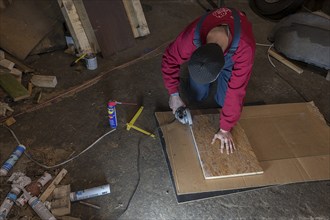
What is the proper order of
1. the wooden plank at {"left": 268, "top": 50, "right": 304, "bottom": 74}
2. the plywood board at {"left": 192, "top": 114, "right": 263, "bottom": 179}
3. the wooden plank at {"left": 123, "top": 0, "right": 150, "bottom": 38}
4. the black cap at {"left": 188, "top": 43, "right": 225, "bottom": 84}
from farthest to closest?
the wooden plank at {"left": 123, "top": 0, "right": 150, "bottom": 38}, the wooden plank at {"left": 268, "top": 50, "right": 304, "bottom": 74}, the plywood board at {"left": 192, "top": 114, "right": 263, "bottom": 179}, the black cap at {"left": 188, "top": 43, "right": 225, "bottom": 84}

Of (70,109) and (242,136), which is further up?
(70,109)

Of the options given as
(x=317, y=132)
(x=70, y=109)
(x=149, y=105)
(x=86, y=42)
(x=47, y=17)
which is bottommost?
(x=317, y=132)

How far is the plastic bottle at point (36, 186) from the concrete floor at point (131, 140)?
0.19ft

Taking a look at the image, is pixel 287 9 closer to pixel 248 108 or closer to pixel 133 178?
pixel 248 108

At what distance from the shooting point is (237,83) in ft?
5.80

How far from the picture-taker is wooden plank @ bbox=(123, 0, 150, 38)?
3.10 meters

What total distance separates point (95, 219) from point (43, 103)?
113 centimetres

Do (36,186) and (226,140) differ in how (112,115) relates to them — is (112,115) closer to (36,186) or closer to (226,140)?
(36,186)

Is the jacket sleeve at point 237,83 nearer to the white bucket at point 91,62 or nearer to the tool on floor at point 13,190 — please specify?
the tool on floor at point 13,190

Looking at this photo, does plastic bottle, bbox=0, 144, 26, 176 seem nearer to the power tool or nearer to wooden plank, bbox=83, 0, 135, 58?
the power tool

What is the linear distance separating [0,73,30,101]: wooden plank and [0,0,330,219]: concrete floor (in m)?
0.08

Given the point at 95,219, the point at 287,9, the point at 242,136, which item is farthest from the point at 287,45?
the point at 95,219

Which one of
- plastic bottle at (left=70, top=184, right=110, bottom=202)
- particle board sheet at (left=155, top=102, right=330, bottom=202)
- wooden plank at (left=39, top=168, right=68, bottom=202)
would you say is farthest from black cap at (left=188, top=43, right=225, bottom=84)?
wooden plank at (left=39, top=168, right=68, bottom=202)

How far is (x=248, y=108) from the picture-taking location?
2416 millimetres
